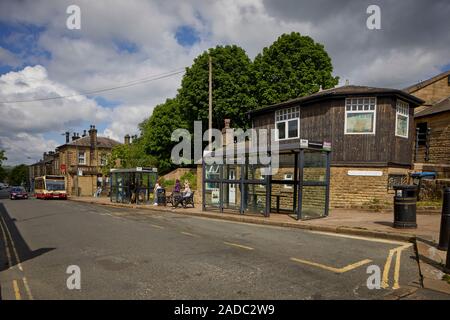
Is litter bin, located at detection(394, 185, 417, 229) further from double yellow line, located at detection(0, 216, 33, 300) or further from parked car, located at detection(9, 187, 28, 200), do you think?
parked car, located at detection(9, 187, 28, 200)

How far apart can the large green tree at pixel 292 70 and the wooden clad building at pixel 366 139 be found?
42.1ft

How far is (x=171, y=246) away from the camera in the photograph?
25.0 feet

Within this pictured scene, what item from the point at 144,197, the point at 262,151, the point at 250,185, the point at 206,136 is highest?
the point at 206,136

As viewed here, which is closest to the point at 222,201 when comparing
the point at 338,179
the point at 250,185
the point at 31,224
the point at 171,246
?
the point at 250,185

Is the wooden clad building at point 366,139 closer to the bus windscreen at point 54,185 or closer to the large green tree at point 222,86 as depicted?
the large green tree at point 222,86

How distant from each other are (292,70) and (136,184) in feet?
59.5

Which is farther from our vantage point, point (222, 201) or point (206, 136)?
point (206, 136)

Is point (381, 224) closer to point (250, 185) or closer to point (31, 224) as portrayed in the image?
point (250, 185)

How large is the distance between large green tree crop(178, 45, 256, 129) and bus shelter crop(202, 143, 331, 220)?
1478cm

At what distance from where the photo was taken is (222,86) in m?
30.1

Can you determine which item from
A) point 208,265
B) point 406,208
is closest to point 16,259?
point 208,265
